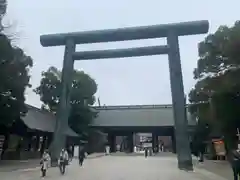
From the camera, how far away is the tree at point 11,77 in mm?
22297

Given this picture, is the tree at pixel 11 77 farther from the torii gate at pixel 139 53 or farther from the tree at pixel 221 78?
the tree at pixel 221 78

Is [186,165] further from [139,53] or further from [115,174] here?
[139,53]

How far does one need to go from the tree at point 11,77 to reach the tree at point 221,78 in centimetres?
1396

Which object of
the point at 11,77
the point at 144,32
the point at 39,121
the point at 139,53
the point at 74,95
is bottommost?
the point at 39,121

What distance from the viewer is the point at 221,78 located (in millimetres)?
23922

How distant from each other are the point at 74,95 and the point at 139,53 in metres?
21.5

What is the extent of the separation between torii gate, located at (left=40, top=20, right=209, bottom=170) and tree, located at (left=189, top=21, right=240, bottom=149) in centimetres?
304

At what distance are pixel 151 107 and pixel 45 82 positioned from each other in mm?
19136

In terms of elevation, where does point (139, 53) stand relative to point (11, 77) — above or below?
above

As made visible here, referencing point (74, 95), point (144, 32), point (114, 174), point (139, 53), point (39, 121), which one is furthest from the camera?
point (74, 95)

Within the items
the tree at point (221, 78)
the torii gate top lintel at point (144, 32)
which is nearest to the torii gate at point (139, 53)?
the torii gate top lintel at point (144, 32)

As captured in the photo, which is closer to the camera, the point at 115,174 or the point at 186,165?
the point at 115,174

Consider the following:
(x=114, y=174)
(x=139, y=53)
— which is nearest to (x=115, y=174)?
(x=114, y=174)

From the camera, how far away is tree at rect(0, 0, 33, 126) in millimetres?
22297
